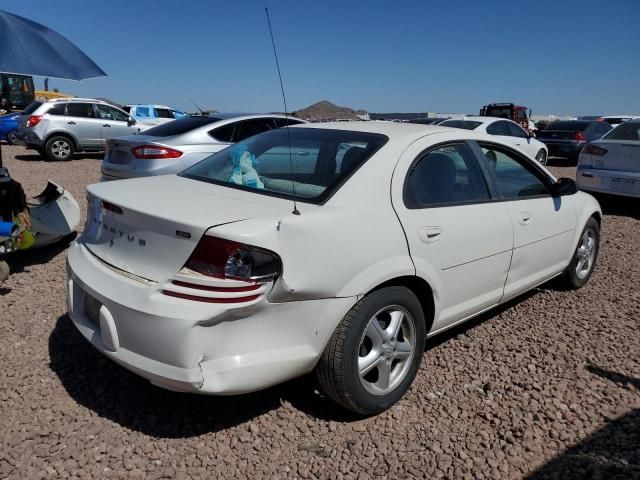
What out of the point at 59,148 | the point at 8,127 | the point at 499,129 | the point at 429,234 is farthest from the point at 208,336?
the point at 8,127

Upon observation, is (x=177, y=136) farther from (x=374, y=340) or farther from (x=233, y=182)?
(x=374, y=340)

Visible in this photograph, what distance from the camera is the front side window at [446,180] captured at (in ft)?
9.40

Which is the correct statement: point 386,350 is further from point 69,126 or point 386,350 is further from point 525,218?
point 69,126

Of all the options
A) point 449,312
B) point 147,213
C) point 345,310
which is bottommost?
point 449,312

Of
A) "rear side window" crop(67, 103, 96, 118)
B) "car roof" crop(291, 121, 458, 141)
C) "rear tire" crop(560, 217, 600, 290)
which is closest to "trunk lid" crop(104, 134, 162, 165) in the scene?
"car roof" crop(291, 121, 458, 141)

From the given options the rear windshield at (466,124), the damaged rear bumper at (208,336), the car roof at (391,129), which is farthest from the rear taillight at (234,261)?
the rear windshield at (466,124)

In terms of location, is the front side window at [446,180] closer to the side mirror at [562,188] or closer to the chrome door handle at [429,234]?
the chrome door handle at [429,234]

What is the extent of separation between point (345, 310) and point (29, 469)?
1576mm

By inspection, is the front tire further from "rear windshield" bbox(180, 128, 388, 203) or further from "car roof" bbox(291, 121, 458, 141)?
"car roof" bbox(291, 121, 458, 141)

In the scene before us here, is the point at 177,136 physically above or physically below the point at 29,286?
above

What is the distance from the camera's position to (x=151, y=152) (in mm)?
6457

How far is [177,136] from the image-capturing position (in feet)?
22.2

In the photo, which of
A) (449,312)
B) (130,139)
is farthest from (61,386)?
(130,139)

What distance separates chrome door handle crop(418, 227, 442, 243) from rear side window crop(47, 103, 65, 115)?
13717 millimetres
